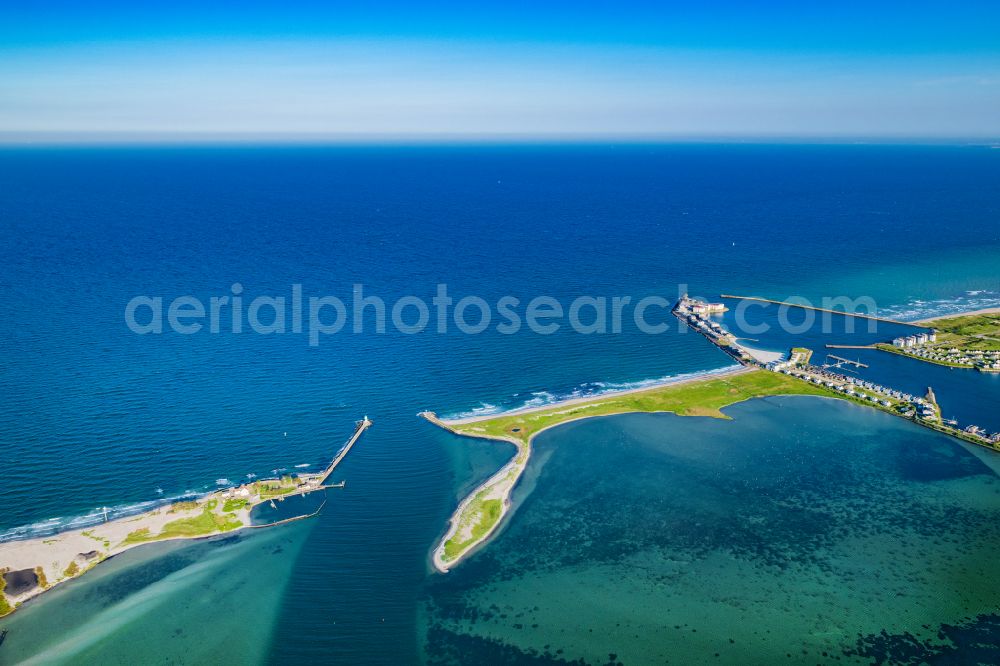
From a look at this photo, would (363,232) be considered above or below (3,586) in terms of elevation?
above

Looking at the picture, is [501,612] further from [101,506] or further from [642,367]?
[642,367]

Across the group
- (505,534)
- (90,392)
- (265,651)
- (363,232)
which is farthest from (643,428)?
(363,232)

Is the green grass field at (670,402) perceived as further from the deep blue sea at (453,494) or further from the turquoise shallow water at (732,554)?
the turquoise shallow water at (732,554)

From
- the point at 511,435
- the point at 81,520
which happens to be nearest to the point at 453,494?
the point at 511,435

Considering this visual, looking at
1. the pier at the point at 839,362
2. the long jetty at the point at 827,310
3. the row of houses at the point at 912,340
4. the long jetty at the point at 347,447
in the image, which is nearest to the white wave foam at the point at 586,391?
the long jetty at the point at 347,447

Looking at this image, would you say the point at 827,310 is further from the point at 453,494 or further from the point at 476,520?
the point at 476,520

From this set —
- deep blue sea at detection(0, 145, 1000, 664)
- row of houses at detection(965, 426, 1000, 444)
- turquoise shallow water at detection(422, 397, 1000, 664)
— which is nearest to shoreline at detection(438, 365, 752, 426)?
deep blue sea at detection(0, 145, 1000, 664)
